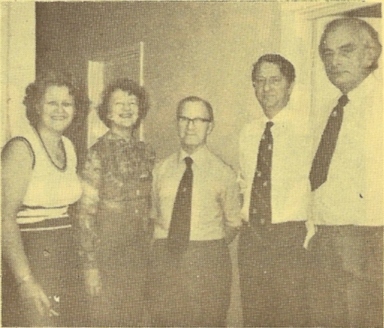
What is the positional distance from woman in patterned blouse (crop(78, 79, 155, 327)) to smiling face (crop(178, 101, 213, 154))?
0.21ft

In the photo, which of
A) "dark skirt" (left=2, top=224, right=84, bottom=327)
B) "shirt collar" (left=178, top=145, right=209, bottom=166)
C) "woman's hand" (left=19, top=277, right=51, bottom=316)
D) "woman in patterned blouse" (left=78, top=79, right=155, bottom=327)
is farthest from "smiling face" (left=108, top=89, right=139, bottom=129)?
"woman's hand" (left=19, top=277, right=51, bottom=316)

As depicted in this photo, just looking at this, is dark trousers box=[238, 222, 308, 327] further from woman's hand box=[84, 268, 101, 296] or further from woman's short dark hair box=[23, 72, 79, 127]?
woman's short dark hair box=[23, 72, 79, 127]

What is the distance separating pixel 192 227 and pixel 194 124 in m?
0.18

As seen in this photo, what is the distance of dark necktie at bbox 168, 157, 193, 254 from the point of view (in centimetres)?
96

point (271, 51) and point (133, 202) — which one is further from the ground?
point (271, 51)

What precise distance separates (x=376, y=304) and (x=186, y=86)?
0.51 m

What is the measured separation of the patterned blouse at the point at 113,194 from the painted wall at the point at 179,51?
0.16ft

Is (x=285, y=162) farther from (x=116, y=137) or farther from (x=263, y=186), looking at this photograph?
(x=116, y=137)

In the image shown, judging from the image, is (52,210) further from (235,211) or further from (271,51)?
(271,51)

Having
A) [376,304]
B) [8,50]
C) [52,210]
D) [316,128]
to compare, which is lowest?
[376,304]

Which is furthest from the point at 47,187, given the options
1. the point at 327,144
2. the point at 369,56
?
the point at 369,56

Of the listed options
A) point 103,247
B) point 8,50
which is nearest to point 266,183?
point 103,247

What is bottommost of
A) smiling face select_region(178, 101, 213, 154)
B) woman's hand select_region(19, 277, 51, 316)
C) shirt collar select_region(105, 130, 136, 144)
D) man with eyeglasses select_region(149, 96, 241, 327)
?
woman's hand select_region(19, 277, 51, 316)

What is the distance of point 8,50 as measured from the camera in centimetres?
96
